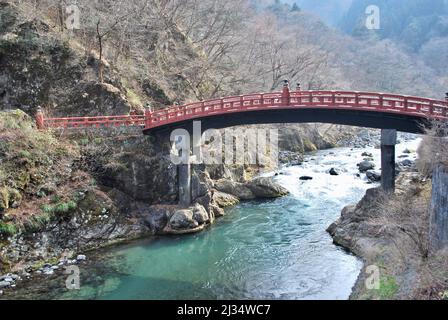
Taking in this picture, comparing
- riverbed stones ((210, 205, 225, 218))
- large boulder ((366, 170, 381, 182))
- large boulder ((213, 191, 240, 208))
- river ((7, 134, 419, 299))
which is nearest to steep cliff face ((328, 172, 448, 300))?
river ((7, 134, 419, 299))

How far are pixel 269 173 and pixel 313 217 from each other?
13143 millimetres

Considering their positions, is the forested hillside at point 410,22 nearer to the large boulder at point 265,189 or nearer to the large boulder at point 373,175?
the large boulder at point 373,175

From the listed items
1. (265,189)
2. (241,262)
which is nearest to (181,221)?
(241,262)

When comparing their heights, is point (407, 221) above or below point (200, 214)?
above

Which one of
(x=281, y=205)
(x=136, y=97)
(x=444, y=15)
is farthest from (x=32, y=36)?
(x=444, y=15)

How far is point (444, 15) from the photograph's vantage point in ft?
315

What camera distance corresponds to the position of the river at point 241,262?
18016 millimetres

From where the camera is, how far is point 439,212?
17.0 meters

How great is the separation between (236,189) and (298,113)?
939 cm

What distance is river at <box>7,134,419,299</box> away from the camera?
59.1ft

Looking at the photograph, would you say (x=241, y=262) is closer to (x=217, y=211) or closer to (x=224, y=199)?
(x=217, y=211)

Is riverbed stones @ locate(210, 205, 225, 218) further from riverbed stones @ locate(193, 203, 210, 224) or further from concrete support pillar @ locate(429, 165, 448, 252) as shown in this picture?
concrete support pillar @ locate(429, 165, 448, 252)

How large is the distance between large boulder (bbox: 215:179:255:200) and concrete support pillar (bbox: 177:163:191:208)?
5.29m
